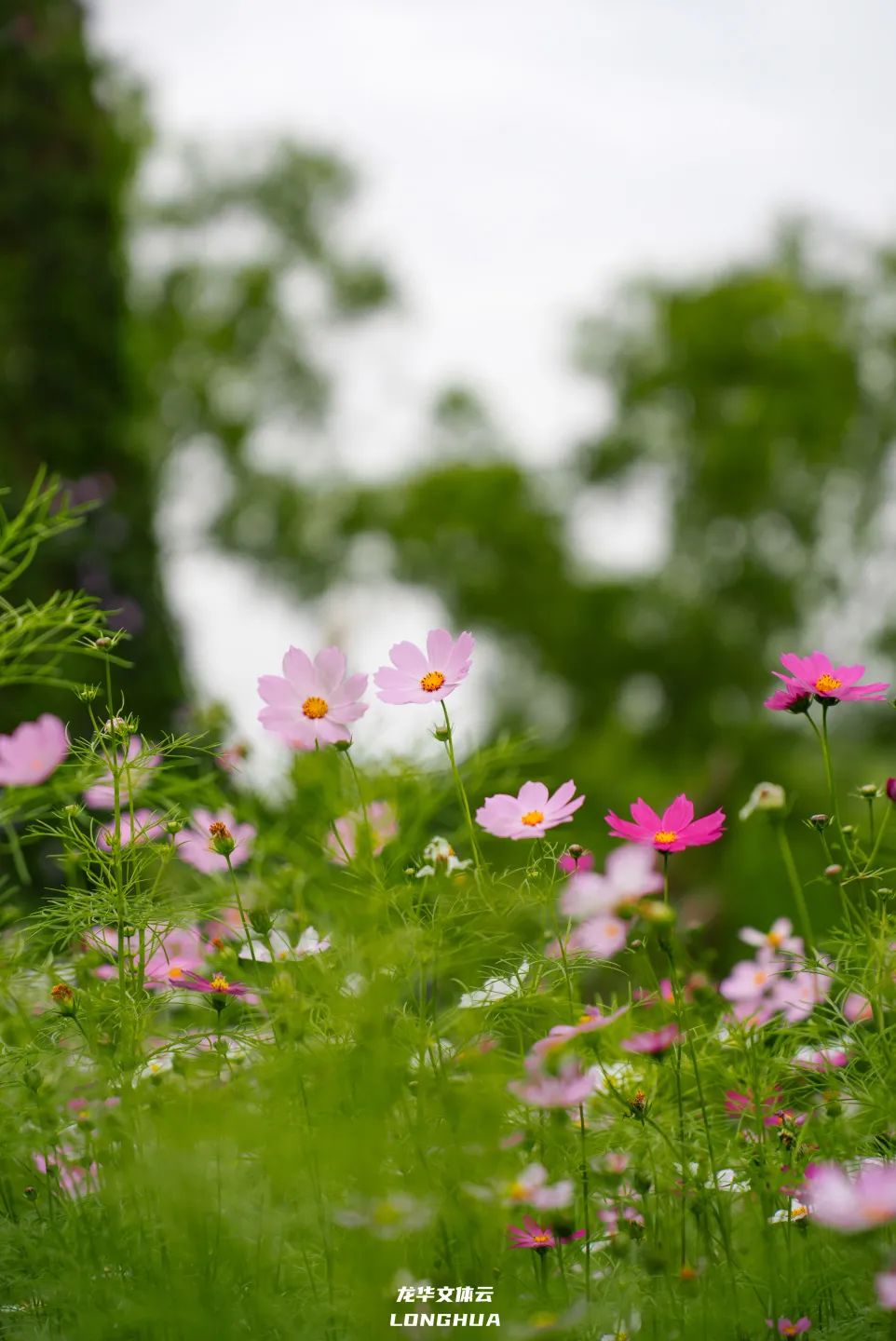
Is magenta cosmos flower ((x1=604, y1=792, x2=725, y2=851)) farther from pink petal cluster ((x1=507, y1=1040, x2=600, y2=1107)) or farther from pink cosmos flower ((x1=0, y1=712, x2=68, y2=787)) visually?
pink cosmos flower ((x1=0, y1=712, x2=68, y2=787))

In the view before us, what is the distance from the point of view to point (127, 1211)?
2.89 ft

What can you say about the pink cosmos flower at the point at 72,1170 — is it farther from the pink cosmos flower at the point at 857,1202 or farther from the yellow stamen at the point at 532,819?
the pink cosmos flower at the point at 857,1202

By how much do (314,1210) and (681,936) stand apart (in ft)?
2.18

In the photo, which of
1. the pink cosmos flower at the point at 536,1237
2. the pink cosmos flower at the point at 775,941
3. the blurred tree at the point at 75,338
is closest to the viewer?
the pink cosmos flower at the point at 536,1237

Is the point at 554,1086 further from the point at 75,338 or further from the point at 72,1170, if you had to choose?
the point at 75,338

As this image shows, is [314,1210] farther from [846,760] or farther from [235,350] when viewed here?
[235,350]

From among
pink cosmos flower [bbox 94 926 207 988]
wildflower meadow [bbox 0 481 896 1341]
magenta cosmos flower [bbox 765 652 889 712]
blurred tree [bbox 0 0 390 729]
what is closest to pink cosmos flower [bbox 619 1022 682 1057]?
wildflower meadow [bbox 0 481 896 1341]

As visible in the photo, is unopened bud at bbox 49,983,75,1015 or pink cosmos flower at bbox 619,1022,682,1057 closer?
pink cosmos flower at bbox 619,1022,682,1057

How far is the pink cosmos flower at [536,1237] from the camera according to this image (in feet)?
2.80

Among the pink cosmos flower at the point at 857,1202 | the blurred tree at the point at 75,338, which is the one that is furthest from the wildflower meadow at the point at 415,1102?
the blurred tree at the point at 75,338

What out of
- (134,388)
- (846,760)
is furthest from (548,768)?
(134,388)

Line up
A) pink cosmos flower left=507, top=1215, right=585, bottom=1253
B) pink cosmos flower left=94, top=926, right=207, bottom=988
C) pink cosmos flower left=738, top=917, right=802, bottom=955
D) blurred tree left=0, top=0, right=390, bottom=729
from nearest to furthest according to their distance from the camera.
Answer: pink cosmos flower left=507, top=1215, right=585, bottom=1253, pink cosmos flower left=94, top=926, right=207, bottom=988, pink cosmos flower left=738, top=917, right=802, bottom=955, blurred tree left=0, top=0, right=390, bottom=729

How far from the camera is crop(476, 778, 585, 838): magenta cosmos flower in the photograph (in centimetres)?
96

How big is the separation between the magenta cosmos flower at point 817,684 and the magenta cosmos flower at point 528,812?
19 centimetres
